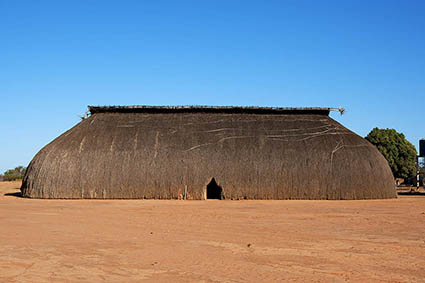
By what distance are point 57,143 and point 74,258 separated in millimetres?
13927

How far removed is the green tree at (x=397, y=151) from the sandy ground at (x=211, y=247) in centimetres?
2970

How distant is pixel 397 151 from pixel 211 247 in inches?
1469

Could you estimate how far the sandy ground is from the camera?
5.94 meters

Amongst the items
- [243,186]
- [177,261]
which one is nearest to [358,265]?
[177,261]

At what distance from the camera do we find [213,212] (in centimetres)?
1334

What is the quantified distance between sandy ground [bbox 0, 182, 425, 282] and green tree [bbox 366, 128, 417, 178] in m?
29.7

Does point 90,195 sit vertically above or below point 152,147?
below

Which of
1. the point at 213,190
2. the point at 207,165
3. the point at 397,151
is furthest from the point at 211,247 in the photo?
the point at 397,151

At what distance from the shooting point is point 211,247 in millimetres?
7734

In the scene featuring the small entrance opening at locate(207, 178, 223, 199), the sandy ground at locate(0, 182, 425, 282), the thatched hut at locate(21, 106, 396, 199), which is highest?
the thatched hut at locate(21, 106, 396, 199)

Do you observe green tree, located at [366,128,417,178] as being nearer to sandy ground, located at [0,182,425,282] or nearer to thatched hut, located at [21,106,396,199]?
thatched hut, located at [21,106,396,199]

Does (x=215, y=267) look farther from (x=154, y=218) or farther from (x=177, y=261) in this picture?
(x=154, y=218)

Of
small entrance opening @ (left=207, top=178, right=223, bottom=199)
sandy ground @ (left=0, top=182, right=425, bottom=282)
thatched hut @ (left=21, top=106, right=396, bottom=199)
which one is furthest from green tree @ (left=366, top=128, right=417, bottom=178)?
sandy ground @ (left=0, top=182, right=425, bottom=282)

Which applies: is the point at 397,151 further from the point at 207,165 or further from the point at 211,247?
the point at 211,247
